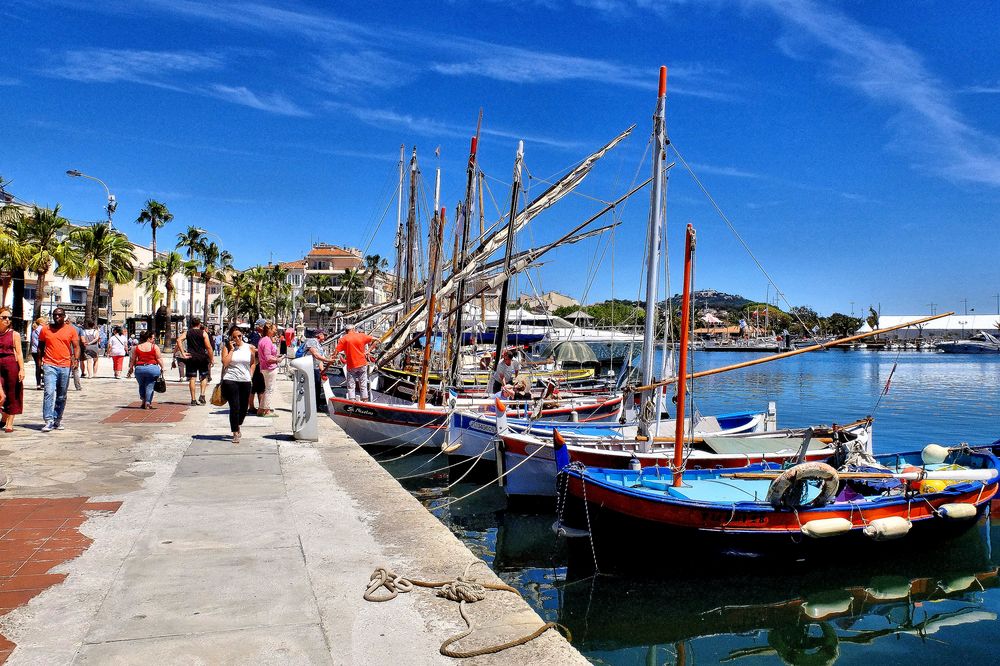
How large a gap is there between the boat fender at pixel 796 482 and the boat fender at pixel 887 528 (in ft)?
2.43

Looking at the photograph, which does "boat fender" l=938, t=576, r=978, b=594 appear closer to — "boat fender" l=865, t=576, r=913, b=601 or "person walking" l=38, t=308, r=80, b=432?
"boat fender" l=865, t=576, r=913, b=601

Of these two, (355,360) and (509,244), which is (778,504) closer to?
(355,360)

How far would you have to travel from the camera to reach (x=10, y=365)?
34.8ft

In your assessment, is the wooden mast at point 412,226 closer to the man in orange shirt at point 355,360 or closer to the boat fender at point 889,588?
the man in orange shirt at point 355,360

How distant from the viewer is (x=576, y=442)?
14055 millimetres

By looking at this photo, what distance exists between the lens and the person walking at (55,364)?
1152 centimetres

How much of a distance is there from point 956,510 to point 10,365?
13779 millimetres

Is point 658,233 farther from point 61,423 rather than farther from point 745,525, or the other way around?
point 61,423

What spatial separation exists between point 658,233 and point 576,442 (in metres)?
4.46

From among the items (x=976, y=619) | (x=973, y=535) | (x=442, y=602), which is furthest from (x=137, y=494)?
(x=973, y=535)

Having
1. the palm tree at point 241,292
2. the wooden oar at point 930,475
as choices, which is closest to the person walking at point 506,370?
the wooden oar at point 930,475

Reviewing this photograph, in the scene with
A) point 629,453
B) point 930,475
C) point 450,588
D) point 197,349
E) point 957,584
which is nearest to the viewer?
point 450,588

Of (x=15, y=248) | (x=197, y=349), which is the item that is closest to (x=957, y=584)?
(x=197, y=349)

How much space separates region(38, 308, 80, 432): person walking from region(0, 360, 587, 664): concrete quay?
1.84 meters
